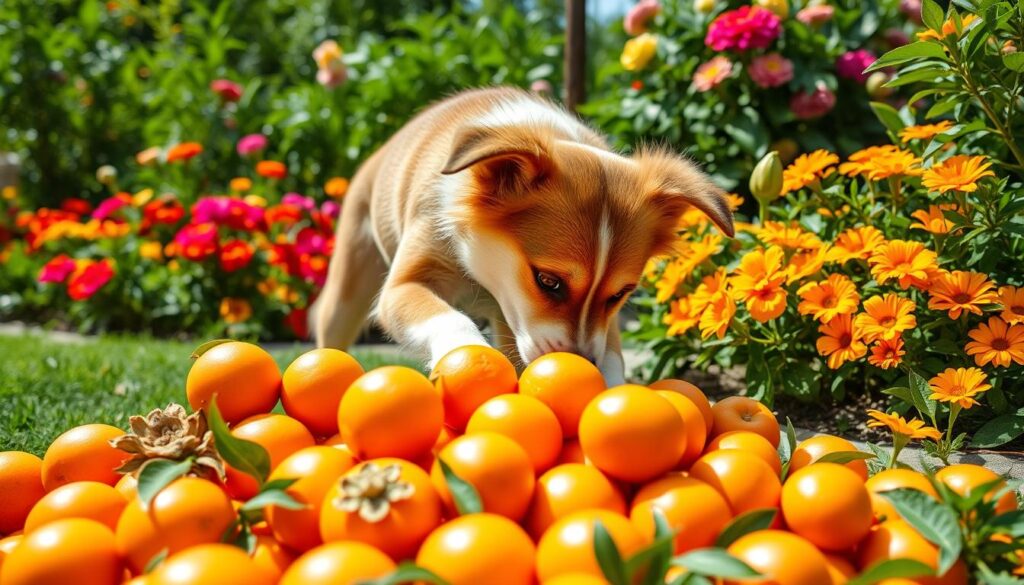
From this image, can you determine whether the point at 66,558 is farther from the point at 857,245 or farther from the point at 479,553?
the point at 857,245

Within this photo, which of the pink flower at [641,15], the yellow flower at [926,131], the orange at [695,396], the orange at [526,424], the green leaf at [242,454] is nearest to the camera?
the green leaf at [242,454]

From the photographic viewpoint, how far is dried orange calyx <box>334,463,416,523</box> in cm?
129

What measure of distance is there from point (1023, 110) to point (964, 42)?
21.7 inches

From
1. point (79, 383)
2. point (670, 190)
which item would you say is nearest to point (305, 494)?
point (670, 190)

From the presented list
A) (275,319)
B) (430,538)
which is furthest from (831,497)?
(275,319)

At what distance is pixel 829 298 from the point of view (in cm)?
249

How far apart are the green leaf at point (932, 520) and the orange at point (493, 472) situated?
2.04 feet

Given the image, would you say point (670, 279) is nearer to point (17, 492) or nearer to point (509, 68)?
point (17, 492)

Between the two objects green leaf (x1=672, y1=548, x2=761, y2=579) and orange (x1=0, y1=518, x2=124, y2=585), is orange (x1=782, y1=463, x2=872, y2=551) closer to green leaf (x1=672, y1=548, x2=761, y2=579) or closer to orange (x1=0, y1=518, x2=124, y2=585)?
green leaf (x1=672, y1=548, x2=761, y2=579)

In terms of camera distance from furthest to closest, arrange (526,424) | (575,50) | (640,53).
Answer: (575,50) < (640,53) < (526,424)

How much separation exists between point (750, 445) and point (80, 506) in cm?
131

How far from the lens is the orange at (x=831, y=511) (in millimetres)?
1373

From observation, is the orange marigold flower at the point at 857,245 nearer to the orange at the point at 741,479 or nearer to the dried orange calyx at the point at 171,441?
the orange at the point at 741,479

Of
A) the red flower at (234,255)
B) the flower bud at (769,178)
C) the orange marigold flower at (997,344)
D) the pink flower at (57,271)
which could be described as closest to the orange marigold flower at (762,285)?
the flower bud at (769,178)
